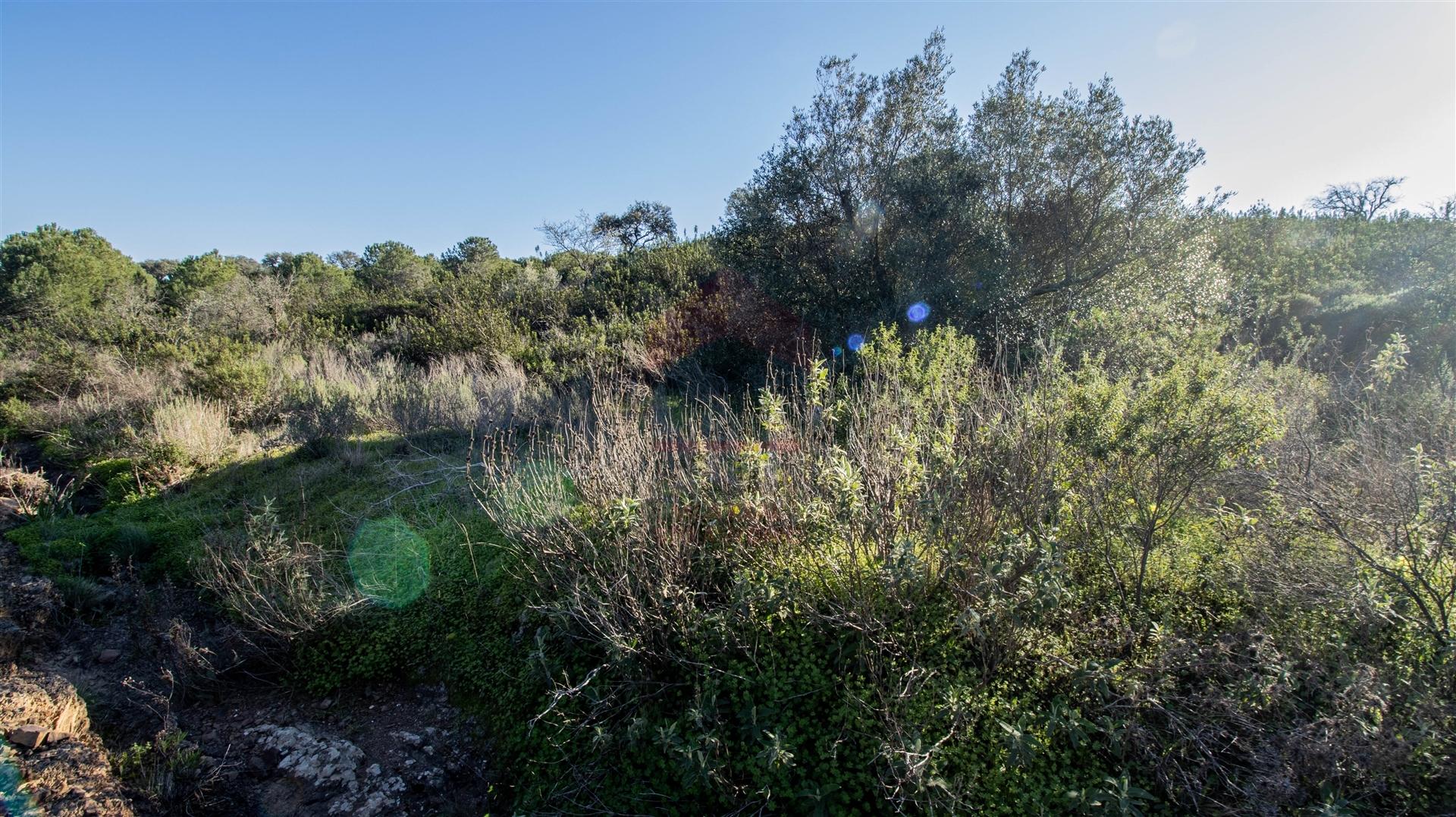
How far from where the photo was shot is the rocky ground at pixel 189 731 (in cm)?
257

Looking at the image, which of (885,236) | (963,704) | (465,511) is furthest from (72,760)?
(885,236)

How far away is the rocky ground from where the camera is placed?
2.57 metres

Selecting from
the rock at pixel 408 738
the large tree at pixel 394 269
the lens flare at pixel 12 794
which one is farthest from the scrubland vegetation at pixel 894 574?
the large tree at pixel 394 269

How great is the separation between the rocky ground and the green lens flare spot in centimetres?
65

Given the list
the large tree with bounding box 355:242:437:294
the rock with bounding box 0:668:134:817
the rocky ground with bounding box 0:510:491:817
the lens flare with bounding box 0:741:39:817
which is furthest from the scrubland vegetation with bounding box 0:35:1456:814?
the large tree with bounding box 355:242:437:294

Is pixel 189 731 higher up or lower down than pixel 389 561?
lower down

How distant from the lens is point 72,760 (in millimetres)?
2592

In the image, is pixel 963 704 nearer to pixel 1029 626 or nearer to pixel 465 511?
pixel 1029 626

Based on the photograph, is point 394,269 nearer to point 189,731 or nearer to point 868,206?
point 868,206

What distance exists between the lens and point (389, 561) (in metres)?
4.31

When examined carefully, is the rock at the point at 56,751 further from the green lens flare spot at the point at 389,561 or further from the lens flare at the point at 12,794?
the green lens flare spot at the point at 389,561

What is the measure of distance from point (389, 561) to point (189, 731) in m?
1.40

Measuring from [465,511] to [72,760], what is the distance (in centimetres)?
260

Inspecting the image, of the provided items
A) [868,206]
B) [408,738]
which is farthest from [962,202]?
[408,738]
